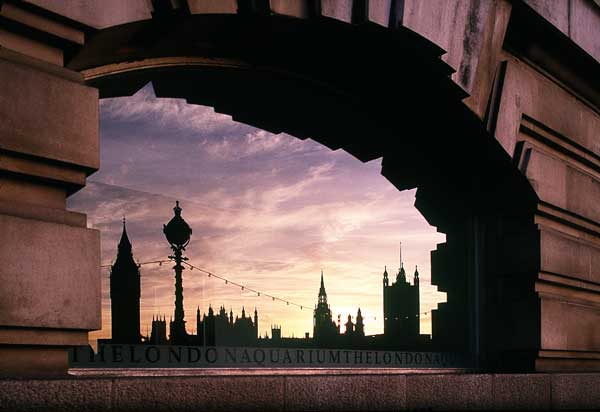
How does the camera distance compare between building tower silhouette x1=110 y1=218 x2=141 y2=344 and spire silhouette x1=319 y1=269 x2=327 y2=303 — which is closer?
building tower silhouette x1=110 y1=218 x2=141 y2=344

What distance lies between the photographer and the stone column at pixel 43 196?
15.7ft

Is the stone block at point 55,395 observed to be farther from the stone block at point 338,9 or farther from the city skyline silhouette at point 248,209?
the stone block at point 338,9

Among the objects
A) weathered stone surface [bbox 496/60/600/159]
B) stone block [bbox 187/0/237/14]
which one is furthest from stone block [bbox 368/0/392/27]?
weathered stone surface [bbox 496/60/600/159]

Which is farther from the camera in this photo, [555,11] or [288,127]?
[555,11]

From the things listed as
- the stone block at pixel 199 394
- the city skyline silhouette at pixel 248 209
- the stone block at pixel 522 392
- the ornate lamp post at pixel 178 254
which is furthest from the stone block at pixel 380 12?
the stone block at pixel 522 392

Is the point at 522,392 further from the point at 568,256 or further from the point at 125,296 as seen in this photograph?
the point at 125,296

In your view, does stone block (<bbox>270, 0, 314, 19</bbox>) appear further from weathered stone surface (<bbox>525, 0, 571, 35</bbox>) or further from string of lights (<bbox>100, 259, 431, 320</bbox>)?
weathered stone surface (<bbox>525, 0, 571, 35</bbox>)

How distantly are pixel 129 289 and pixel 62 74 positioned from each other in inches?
78.4

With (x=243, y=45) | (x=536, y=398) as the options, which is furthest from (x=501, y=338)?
(x=243, y=45)

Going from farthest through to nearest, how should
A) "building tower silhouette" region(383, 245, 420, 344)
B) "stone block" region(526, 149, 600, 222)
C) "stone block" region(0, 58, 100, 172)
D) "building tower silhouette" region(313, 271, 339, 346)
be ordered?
"stone block" region(526, 149, 600, 222)
"building tower silhouette" region(383, 245, 420, 344)
"building tower silhouette" region(313, 271, 339, 346)
"stone block" region(0, 58, 100, 172)

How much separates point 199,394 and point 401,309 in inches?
166

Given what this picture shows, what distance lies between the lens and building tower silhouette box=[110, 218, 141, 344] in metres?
6.18

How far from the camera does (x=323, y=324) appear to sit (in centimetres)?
806

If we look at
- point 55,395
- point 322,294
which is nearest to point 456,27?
point 322,294
